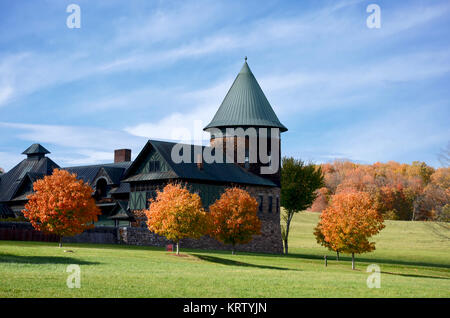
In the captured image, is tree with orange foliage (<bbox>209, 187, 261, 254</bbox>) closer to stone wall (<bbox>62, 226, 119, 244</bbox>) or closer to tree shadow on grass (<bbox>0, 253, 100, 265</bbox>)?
stone wall (<bbox>62, 226, 119, 244</bbox>)

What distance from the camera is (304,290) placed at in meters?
22.1

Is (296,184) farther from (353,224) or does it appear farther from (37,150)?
(37,150)

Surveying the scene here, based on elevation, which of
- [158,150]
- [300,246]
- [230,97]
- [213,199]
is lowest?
[300,246]

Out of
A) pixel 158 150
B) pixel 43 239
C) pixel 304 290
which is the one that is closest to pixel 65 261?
pixel 304 290

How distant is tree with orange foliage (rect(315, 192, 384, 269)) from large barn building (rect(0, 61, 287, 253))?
45.4ft

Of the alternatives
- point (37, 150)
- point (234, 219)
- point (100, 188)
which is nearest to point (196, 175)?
point (234, 219)

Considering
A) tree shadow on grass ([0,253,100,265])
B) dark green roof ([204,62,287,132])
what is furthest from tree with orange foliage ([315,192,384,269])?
tree shadow on grass ([0,253,100,265])

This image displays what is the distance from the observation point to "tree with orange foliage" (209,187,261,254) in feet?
159

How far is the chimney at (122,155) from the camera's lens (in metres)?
69.9

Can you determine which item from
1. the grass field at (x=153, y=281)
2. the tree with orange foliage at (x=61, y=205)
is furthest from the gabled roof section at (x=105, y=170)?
the grass field at (x=153, y=281)
